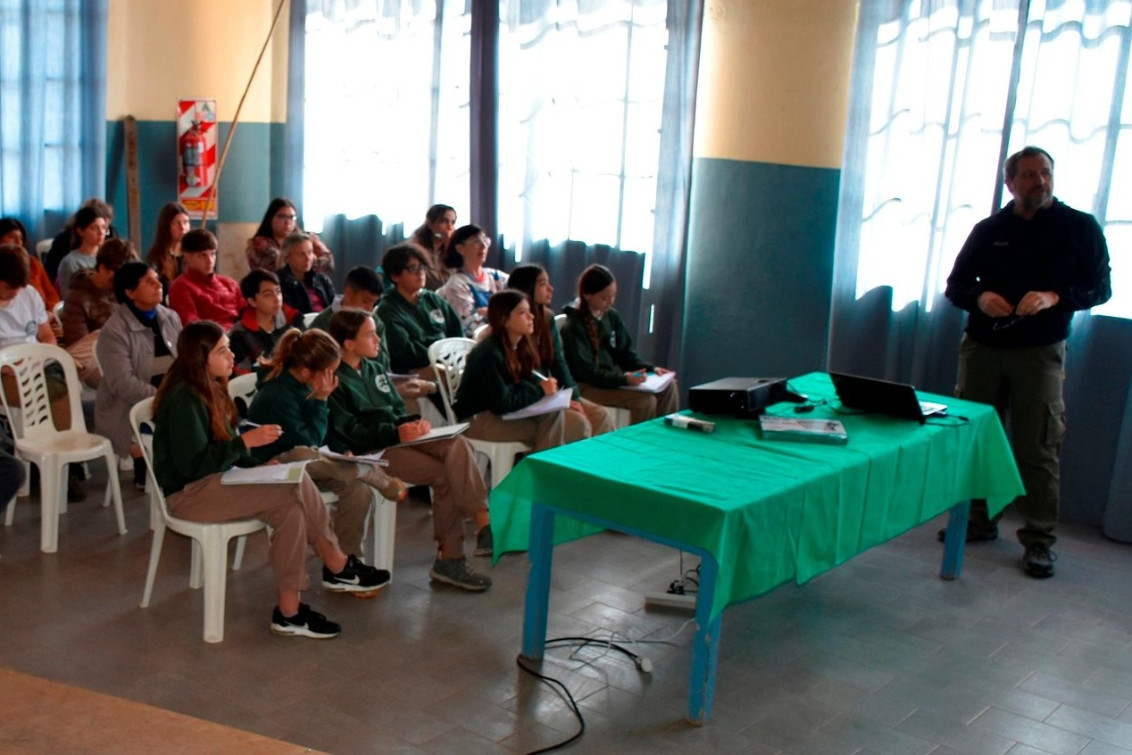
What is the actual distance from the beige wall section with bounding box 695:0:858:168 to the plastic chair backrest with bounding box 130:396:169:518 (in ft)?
11.2

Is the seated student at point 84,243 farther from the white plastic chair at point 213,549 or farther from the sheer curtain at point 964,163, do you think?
the sheer curtain at point 964,163

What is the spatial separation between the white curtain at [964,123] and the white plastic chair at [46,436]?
360 centimetres

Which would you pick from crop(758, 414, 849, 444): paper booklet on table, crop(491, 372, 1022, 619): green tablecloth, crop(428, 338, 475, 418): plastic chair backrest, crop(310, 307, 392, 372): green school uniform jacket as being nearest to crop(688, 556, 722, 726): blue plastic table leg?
crop(491, 372, 1022, 619): green tablecloth

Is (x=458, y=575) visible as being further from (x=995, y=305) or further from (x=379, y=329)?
(x=995, y=305)

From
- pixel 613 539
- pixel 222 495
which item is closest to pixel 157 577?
pixel 222 495

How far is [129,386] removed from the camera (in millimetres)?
4941

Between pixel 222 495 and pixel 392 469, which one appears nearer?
pixel 222 495

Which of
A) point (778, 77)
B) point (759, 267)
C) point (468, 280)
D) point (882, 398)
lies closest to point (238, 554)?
point (468, 280)

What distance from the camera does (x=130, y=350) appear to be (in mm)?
5070

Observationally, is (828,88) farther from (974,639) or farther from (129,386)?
(129,386)

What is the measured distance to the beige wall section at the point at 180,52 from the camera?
8047 millimetres

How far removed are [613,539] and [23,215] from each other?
4.81 metres

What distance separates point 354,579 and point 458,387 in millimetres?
1082

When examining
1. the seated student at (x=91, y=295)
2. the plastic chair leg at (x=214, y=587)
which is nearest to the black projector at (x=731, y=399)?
the plastic chair leg at (x=214, y=587)
